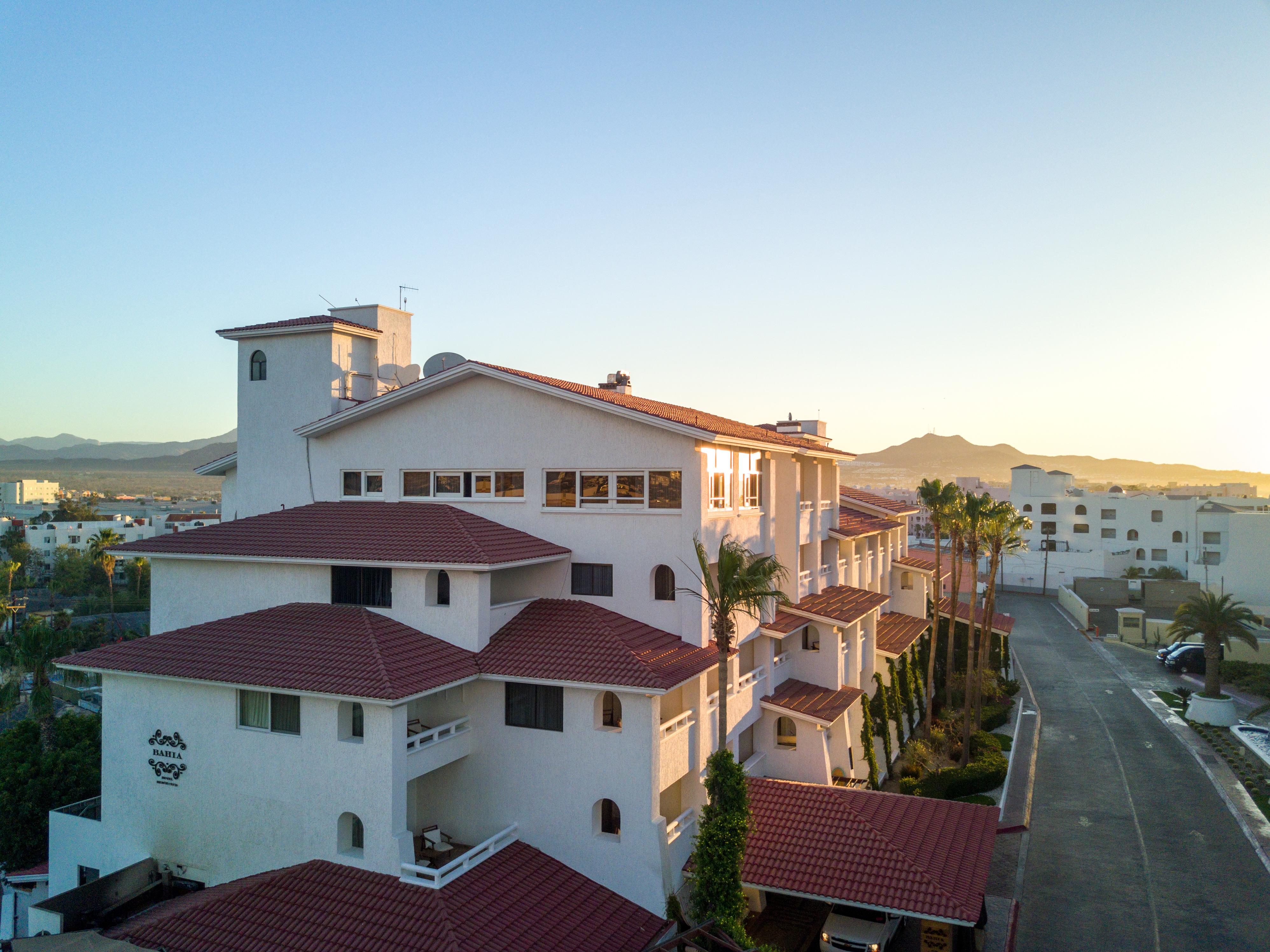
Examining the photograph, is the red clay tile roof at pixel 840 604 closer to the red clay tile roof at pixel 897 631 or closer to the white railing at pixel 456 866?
the red clay tile roof at pixel 897 631

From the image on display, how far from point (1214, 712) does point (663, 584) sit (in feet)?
120

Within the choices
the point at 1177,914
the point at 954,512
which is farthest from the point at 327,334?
the point at 1177,914

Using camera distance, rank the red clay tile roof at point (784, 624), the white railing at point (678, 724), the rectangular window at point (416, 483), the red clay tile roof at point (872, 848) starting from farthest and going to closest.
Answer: the red clay tile roof at point (784, 624) < the rectangular window at point (416, 483) < the white railing at point (678, 724) < the red clay tile roof at point (872, 848)

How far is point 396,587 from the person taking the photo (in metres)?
23.1

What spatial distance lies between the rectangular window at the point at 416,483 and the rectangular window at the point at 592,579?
6.23 meters

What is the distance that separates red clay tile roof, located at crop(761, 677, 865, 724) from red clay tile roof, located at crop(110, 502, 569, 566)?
34.6 ft

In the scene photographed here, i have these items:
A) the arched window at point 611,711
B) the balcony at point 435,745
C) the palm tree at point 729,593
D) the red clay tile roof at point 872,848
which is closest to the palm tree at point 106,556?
the balcony at point 435,745

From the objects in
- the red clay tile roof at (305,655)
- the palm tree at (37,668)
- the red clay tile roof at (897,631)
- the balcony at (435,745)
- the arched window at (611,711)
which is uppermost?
the red clay tile roof at (305,655)

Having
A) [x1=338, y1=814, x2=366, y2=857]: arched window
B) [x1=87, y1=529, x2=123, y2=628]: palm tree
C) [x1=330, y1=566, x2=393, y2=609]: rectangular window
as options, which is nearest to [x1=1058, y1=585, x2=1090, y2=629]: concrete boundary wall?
[x1=330, y1=566, x2=393, y2=609]: rectangular window

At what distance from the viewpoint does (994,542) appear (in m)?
39.4

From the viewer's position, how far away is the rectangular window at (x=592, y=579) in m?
25.1

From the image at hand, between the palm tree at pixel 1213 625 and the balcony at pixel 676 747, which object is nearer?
the balcony at pixel 676 747

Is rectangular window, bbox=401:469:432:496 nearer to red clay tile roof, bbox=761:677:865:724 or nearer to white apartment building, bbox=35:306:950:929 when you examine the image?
white apartment building, bbox=35:306:950:929

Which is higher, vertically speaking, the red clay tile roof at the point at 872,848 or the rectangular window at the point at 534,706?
the rectangular window at the point at 534,706
